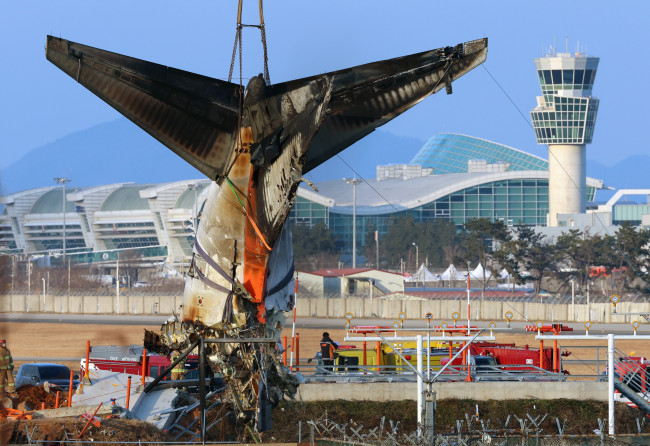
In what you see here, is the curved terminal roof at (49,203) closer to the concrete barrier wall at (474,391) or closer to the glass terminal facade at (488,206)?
the glass terminal facade at (488,206)

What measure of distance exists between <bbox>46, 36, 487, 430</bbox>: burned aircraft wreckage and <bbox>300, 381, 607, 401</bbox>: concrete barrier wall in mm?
10579

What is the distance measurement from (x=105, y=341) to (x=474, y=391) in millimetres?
34884

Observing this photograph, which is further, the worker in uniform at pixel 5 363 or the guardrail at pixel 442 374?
the guardrail at pixel 442 374

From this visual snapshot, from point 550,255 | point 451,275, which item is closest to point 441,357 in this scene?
point 451,275

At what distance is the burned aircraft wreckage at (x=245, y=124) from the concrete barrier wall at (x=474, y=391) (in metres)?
10.6

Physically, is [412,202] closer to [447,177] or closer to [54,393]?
[447,177]

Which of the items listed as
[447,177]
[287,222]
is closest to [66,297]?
[287,222]

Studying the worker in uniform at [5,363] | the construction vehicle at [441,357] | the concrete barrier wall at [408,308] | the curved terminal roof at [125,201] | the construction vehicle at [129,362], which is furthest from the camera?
the curved terminal roof at [125,201]

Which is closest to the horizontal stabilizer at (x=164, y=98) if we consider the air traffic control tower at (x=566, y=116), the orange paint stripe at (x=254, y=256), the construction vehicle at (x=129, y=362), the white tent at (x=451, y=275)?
the orange paint stripe at (x=254, y=256)

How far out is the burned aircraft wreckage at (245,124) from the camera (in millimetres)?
16625

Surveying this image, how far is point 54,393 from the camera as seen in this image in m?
27.3

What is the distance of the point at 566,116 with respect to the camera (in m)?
150

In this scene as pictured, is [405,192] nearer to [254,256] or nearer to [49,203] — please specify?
[49,203]

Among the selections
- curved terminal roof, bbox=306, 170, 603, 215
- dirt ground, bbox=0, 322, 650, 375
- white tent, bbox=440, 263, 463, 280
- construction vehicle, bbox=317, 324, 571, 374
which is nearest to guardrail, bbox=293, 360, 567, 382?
construction vehicle, bbox=317, 324, 571, 374
